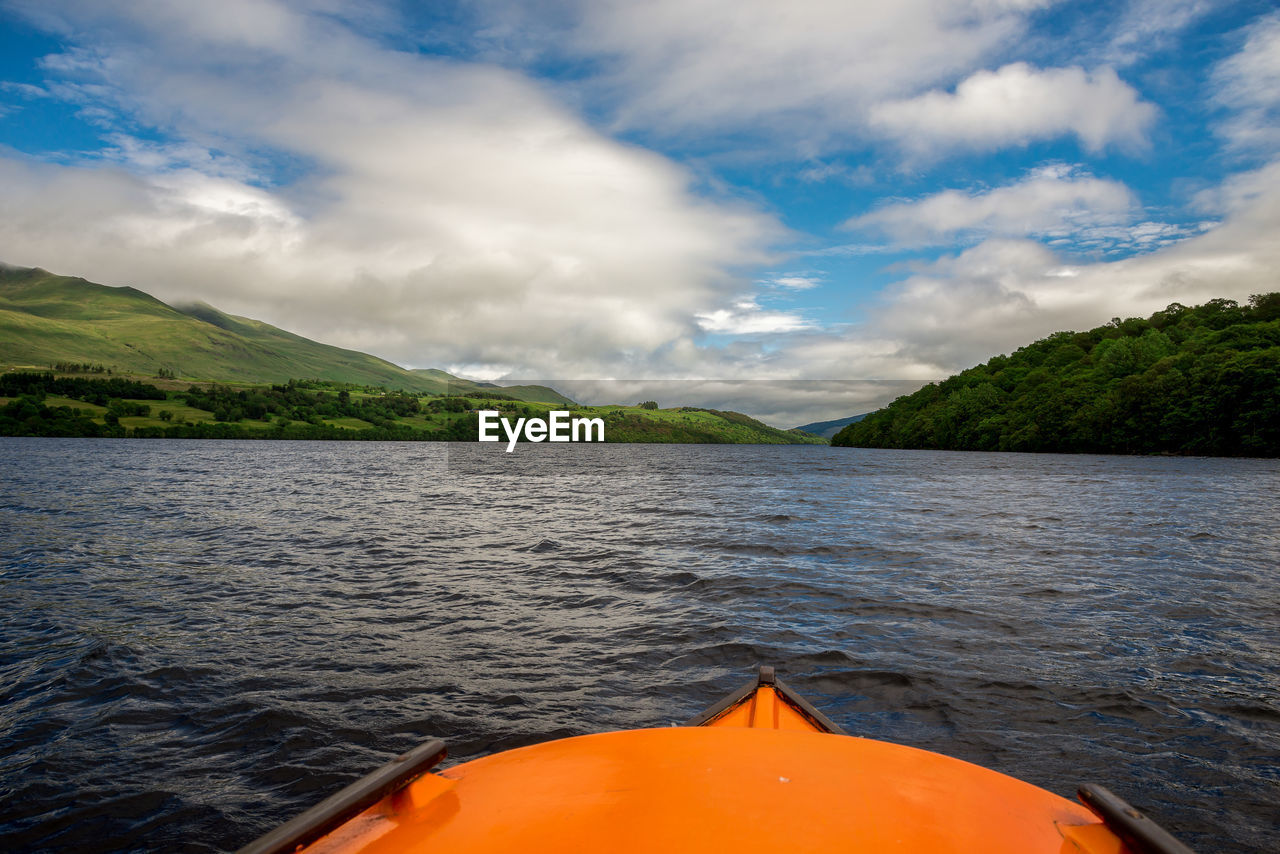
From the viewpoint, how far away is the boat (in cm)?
266

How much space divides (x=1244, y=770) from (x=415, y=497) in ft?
117

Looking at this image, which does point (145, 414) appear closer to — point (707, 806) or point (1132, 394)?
point (707, 806)

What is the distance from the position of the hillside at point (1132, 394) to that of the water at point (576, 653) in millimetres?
89249

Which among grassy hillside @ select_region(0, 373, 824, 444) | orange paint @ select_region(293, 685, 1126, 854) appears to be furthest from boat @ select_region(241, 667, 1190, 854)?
grassy hillside @ select_region(0, 373, 824, 444)

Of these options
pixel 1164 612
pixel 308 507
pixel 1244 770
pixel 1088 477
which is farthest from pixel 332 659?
pixel 1088 477

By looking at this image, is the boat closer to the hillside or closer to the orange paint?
the orange paint

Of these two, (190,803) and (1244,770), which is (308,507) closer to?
(190,803)

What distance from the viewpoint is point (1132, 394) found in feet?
326

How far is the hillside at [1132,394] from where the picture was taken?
284 feet

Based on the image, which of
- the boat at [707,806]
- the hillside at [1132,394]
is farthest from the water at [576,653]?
the hillside at [1132,394]

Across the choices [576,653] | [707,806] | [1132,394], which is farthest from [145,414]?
[1132,394]

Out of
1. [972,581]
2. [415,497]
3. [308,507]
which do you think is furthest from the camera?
[415,497]

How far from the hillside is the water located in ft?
293

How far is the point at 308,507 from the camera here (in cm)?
3005
